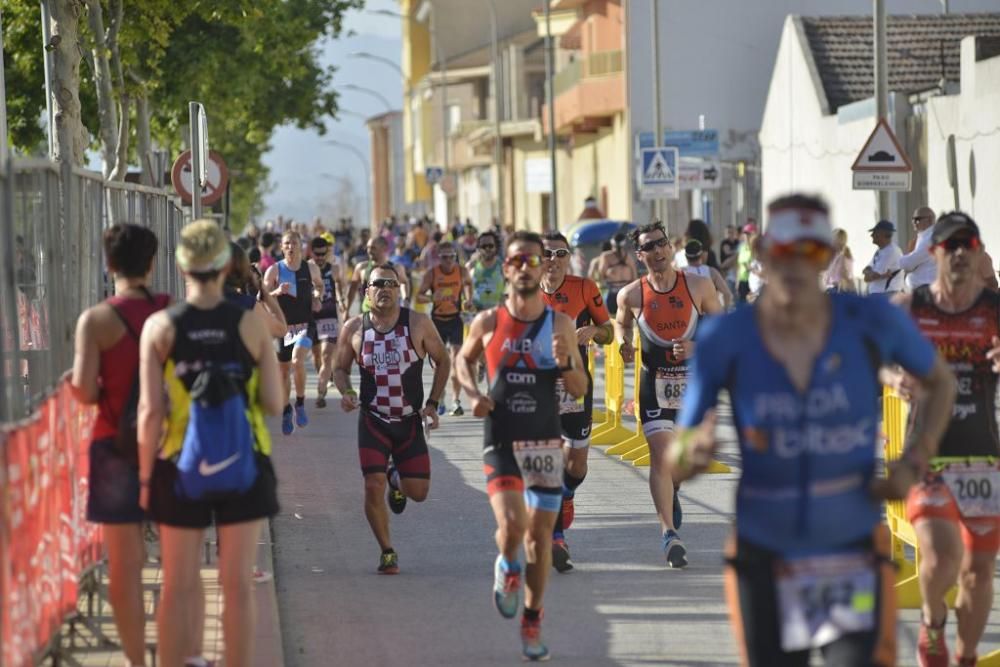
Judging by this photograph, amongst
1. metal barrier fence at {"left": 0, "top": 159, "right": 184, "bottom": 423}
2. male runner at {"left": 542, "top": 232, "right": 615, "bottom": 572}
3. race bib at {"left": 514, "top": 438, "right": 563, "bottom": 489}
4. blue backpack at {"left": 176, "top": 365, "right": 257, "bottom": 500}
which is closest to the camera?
blue backpack at {"left": 176, "top": 365, "right": 257, "bottom": 500}

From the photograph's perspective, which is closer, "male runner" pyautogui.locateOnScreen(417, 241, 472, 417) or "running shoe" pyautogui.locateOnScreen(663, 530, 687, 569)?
"running shoe" pyautogui.locateOnScreen(663, 530, 687, 569)

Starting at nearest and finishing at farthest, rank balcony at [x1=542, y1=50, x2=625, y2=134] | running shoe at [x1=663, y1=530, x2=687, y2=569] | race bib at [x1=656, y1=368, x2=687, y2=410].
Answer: running shoe at [x1=663, y1=530, x2=687, y2=569], race bib at [x1=656, y1=368, x2=687, y2=410], balcony at [x1=542, y1=50, x2=625, y2=134]

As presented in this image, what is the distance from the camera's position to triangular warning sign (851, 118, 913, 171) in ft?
75.4

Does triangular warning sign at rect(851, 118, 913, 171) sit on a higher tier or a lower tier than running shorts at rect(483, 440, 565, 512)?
higher

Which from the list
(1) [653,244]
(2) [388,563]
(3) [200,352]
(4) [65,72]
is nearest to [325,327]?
(4) [65,72]

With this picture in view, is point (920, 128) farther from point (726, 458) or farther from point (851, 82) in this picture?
point (726, 458)

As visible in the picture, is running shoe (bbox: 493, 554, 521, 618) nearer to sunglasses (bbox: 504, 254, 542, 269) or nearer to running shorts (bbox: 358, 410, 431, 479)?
sunglasses (bbox: 504, 254, 542, 269)

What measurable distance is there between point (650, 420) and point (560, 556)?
1112 mm

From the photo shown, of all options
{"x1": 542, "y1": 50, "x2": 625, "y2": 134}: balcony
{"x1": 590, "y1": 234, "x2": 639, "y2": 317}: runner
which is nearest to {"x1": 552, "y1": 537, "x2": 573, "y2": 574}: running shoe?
{"x1": 590, "y1": 234, "x2": 639, "y2": 317}: runner

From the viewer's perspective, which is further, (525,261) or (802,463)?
(525,261)

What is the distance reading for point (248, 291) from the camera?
13.9 m

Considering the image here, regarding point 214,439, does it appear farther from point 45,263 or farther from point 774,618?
point 774,618

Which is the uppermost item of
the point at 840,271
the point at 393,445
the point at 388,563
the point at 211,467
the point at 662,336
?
the point at 840,271

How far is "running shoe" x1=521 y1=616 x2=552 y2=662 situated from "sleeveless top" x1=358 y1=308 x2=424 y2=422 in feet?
8.89
